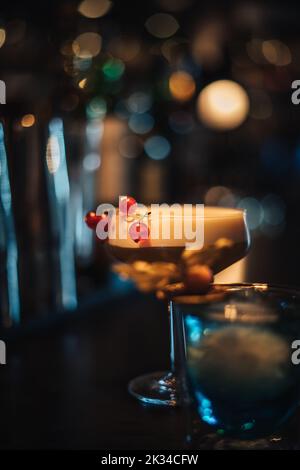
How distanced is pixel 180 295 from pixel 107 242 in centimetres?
28

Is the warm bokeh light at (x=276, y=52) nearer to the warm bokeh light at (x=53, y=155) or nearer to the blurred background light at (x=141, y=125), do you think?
the blurred background light at (x=141, y=125)

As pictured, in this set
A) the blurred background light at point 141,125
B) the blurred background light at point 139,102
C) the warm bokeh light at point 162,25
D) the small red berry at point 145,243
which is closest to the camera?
the small red berry at point 145,243

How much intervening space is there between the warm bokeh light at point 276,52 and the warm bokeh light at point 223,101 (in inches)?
15.6

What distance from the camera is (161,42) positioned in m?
4.21

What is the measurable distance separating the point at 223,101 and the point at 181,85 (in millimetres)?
1218

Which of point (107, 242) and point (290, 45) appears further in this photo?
point (290, 45)

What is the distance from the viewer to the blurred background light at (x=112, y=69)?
2.81 m

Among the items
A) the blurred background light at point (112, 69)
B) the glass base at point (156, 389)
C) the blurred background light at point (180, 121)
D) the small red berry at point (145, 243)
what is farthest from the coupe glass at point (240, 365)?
the blurred background light at point (180, 121)

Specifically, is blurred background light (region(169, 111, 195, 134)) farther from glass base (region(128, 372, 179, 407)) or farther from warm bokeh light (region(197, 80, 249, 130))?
glass base (region(128, 372, 179, 407))

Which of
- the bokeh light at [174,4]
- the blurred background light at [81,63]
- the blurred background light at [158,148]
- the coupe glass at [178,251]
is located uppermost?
the bokeh light at [174,4]

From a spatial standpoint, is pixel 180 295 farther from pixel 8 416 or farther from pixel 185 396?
pixel 8 416

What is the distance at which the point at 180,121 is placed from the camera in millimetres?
6227

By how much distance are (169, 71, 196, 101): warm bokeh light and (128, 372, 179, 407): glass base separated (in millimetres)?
3561

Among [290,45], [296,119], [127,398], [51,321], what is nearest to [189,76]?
[290,45]
